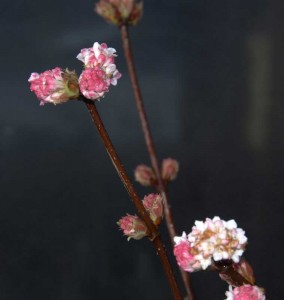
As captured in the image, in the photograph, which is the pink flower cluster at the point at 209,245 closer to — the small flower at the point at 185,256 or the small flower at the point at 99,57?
the small flower at the point at 185,256

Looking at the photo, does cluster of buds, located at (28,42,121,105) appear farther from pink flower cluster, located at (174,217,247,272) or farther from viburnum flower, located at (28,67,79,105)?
pink flower cluster, located at (174,217,247,272)

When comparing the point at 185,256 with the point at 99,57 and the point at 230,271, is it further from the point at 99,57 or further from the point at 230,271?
the point at 99,57

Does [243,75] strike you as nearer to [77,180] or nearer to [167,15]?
[167,15]

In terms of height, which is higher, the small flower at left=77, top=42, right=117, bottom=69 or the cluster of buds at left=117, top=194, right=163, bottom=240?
the small flower at left=77, top=42, right=117, bottom=69

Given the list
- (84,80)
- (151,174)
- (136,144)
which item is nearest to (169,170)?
(151,174)

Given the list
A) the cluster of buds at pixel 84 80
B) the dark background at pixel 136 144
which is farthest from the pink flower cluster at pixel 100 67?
the dark background at pixel 136 144

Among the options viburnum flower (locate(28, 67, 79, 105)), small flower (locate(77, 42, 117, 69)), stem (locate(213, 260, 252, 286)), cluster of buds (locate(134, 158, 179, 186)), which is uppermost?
small flower (locate(77, 42, 117, 69))

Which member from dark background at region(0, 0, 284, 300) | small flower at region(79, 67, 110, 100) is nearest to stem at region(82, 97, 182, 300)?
small flower at region(79, 67, 110, 100)
